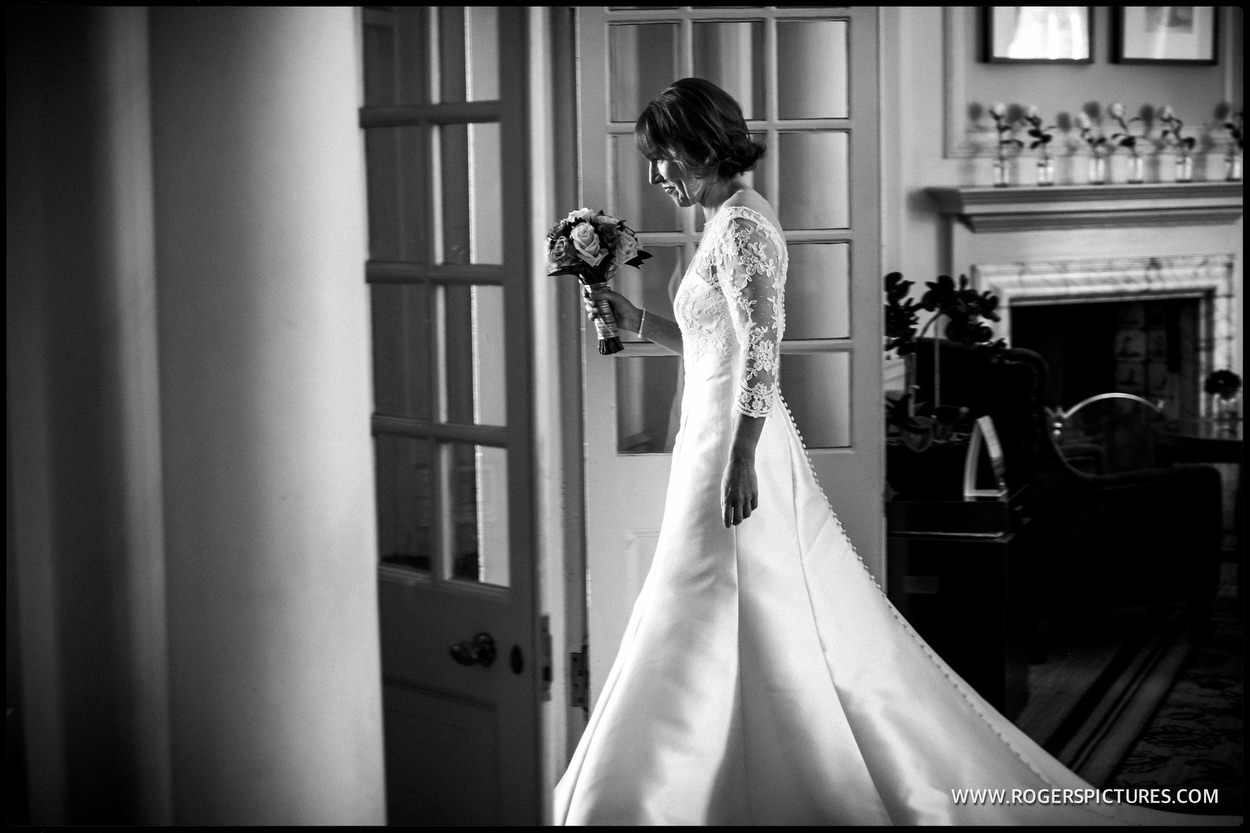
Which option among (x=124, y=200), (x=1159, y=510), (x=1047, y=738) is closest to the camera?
(x=124, y=200)

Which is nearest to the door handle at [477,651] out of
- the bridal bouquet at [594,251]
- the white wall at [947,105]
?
the bridal bouquet at [594,251]

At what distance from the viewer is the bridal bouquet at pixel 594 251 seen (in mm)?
2947

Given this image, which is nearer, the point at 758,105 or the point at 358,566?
the point at 358,566

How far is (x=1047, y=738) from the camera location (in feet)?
11.4

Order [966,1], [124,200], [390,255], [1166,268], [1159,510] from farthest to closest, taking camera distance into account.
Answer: [1166,268], [1159,510], [390,255], [124,200], [966,1]

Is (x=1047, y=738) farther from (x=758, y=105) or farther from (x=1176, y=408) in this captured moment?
(x=1176, y=408)

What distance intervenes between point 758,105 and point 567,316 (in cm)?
72

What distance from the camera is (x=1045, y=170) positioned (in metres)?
6.13

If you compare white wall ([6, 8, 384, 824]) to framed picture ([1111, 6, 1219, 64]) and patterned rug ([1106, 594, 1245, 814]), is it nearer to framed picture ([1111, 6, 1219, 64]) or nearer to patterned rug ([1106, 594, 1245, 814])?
patterned rug ([1106, 594, 1245, 814])

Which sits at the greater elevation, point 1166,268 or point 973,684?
point 1166,268

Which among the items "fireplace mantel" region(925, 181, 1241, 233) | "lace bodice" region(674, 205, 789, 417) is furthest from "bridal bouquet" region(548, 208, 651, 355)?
"fireplace mantel" region(925, 181, 1241, 233)

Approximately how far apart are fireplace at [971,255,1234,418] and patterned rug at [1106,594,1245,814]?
251 cm

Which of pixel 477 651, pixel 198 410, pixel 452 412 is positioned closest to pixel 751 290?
pixel 452 412

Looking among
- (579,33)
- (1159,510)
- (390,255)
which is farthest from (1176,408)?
(390,255)
